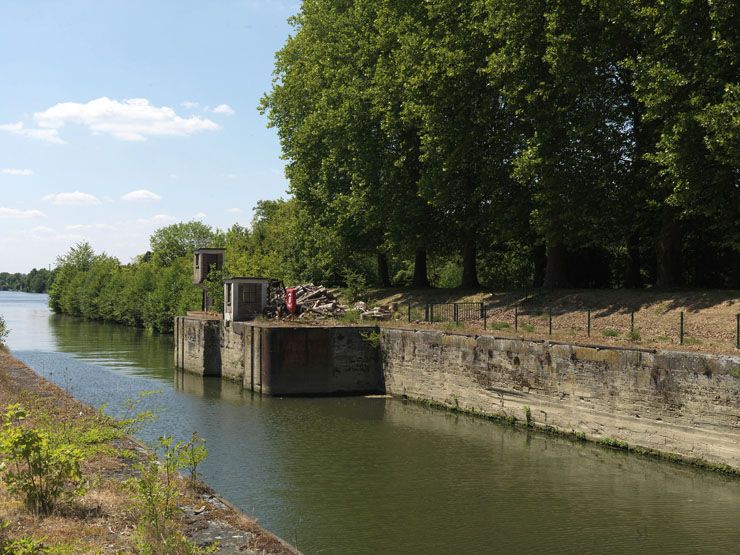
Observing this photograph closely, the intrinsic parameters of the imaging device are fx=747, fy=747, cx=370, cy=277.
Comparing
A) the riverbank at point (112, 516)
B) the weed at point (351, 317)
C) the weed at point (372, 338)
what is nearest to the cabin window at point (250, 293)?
the weed at point (351, 317)

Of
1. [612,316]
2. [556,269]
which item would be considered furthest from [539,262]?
[612,316]

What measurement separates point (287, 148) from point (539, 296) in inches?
774

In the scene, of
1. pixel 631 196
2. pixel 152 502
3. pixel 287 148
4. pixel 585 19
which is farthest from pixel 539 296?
pixel 152 502

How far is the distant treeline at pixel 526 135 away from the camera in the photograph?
890 inches

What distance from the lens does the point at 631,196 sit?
27078 millimetres

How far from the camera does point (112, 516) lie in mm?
9992

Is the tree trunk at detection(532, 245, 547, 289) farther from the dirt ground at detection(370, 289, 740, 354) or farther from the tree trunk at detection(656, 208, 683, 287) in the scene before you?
the tree trunk at detection(656, 208, 683, 287)

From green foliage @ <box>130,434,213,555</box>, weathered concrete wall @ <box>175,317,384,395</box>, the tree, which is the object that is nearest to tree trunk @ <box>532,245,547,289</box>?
weathered concrete wall @ <box>175,317,384,395</box>

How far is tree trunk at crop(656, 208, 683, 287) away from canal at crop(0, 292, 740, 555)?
9192mm

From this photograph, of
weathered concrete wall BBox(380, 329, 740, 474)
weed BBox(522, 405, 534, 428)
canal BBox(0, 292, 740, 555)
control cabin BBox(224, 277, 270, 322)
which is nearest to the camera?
canal BBox(0, 292, 740, 555)

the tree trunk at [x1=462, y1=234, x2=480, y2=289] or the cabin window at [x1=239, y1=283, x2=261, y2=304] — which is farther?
the tree trunk at [x1=462, y1=234, x2=480, y2=289]

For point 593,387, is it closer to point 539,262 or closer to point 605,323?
point 605,323

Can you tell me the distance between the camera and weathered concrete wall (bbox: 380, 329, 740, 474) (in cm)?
1689

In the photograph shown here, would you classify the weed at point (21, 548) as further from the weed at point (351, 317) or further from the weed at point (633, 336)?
the weed at point (351, 317)
